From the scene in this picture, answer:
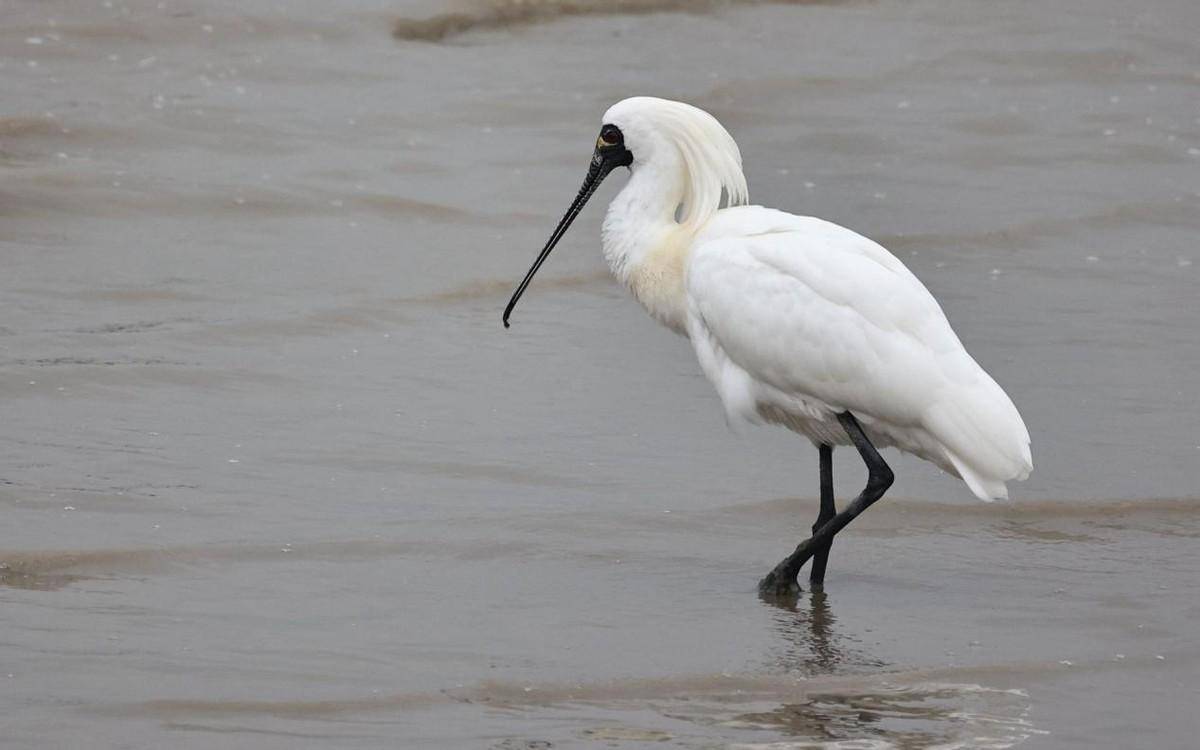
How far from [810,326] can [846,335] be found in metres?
0.14

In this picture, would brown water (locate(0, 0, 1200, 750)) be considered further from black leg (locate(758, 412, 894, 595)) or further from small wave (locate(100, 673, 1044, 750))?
black leg (locate(758, 412, 894, 595))

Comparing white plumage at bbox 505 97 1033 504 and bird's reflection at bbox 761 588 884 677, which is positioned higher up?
white plumage at bbox 505 97 1033 504

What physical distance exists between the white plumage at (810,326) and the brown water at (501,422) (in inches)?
23.3

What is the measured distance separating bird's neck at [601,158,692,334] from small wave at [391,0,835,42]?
38.8ft

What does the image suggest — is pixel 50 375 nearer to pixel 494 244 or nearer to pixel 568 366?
pixel 568 366

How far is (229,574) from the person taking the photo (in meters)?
7.59

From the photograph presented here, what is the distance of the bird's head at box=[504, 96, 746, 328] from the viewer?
8.57 metres

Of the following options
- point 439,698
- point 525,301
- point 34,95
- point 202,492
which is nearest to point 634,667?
point 439,698

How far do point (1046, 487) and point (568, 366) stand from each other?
2.84m

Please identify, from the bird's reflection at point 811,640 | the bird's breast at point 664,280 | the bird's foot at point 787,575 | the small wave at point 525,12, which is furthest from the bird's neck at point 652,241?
the small wave at point 525,12

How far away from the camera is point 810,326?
7.89 meters

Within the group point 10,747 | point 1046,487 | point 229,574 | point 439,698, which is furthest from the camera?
point 1046,487

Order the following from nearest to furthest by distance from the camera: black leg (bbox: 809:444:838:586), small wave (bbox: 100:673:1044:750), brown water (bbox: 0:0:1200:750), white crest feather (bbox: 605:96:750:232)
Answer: small wave (bbox: 100:673:1044:750) → brown water (bbox: 0:0:1200:750) → black leg (bbox: 809:444:838:586) → white crest feather (bbox: 605:96:750:232)

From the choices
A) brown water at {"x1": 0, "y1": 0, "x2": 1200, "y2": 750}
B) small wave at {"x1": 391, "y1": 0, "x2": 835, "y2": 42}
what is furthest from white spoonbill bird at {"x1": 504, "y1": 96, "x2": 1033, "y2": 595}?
small wave at {"x1": 391, "y1": 0, "x2": 835, "y2": 42}
